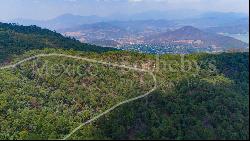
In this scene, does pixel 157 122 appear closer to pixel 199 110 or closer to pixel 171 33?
pixel 199 110

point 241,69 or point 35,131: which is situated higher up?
point 241,69

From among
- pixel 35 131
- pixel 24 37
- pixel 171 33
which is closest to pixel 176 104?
pixel 35 131

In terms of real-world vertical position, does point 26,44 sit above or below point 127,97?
above

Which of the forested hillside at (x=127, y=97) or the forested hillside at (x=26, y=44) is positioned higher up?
the forested hillside at (x=26, y=44)

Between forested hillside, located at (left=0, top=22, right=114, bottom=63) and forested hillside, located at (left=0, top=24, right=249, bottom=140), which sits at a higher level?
forested hillside, located at (left=0, top=22, right=114, bottom=63)

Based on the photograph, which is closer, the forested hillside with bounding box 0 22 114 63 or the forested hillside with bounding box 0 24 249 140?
the forested hillside with bounding box 0 24 249 140

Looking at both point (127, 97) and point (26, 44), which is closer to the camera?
point (127, 97)

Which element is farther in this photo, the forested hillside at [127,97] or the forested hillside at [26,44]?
the forested hillside at [26,44]

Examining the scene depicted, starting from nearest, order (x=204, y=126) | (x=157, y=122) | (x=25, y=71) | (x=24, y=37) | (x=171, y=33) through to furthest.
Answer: (x=204, y=126), (x=157, y=122), (x=25, y=71), (x=24, y=37), (x=171, y=33)
